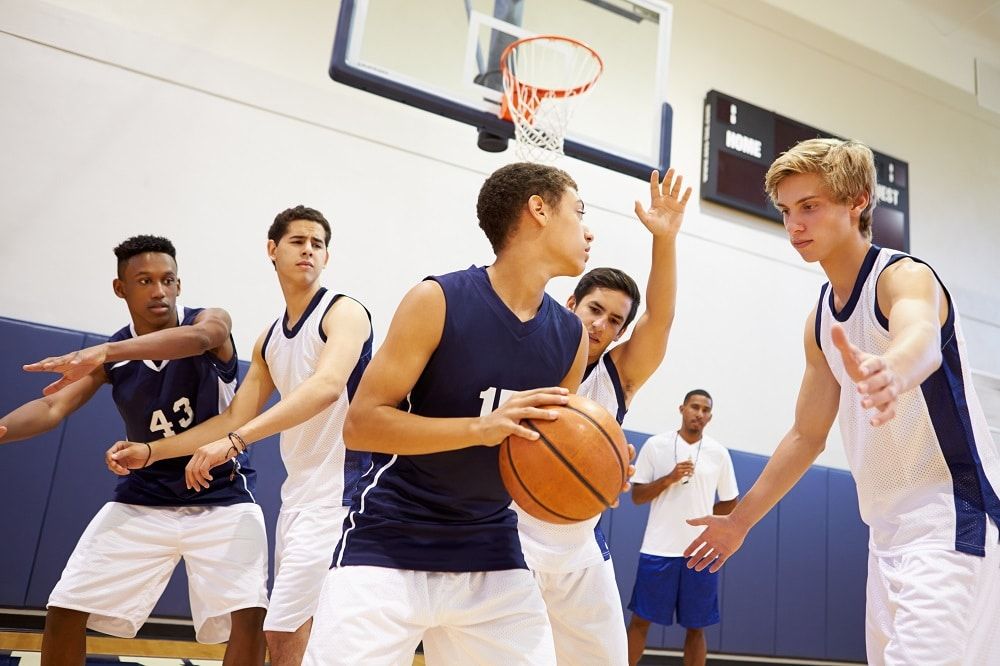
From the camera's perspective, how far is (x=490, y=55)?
5848 mm

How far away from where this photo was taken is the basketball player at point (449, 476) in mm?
2014

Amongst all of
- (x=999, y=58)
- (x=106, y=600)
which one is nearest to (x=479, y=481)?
(x=106, y=600)

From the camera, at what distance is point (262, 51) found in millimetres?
6840

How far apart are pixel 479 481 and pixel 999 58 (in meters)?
11.8

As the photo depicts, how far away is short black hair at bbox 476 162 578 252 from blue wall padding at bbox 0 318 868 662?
165 inches

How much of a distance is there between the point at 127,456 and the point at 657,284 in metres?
2.24

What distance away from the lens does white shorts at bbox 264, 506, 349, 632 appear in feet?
10.8

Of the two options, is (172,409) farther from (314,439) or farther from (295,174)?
(295,174)

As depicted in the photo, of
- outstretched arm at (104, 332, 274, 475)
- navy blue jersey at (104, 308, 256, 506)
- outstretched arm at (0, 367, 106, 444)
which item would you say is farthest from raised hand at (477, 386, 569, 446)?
outstretched arm at (0, 367, 106, 444)

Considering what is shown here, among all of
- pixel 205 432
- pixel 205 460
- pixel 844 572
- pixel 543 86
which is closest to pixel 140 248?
pixel 205 432

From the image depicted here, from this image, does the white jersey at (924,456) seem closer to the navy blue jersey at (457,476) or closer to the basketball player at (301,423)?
the navy blue jersey at (457,476)

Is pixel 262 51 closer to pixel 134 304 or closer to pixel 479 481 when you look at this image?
pixel 134 304

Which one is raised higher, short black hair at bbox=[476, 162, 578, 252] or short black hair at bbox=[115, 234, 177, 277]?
short black hair at bbox=[115, 234, 177, 277]

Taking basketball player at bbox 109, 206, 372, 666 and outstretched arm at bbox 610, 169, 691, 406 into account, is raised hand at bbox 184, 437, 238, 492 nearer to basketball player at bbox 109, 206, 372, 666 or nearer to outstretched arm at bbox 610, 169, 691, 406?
basketball player at bbox 109, 206, 372, 666
